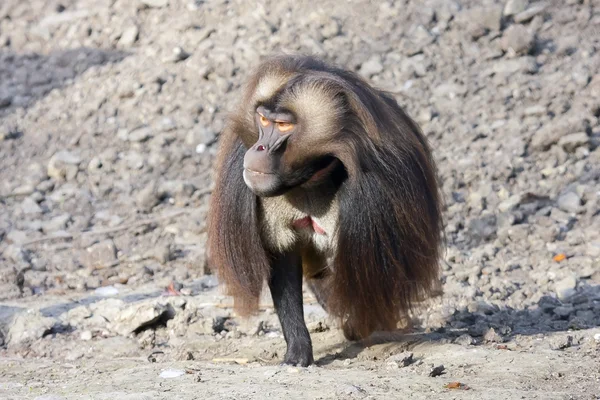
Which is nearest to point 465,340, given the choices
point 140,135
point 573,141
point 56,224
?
point 573,141

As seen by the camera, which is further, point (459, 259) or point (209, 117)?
point (209, 117)

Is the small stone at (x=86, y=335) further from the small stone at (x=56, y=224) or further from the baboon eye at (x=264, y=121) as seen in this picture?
the small stone at (x=56, y=224)

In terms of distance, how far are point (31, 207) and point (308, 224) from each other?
15.4 feet

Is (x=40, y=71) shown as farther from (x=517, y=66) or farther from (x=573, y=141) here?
(x=573, y=141)

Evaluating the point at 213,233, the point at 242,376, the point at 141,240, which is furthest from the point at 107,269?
the point at 242,376

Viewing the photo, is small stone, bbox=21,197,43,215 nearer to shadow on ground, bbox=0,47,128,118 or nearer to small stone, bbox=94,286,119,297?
small stone, bbox=94,286,119,297

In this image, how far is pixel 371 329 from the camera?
5715 mm

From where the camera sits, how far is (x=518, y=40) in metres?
10.4

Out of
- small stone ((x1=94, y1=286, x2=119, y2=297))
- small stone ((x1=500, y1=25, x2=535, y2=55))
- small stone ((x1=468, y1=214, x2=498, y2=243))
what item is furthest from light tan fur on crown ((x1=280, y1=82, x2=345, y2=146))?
small stone ((x1=500, y1=25, x2=535, y2=55))

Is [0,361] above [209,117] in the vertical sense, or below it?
below

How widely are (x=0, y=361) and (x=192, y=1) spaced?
22.8 ft

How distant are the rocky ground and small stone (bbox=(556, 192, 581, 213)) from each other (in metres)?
0.02

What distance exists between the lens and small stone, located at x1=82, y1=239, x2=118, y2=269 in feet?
26.6

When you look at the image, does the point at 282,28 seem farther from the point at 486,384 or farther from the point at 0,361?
the point at 486,384
